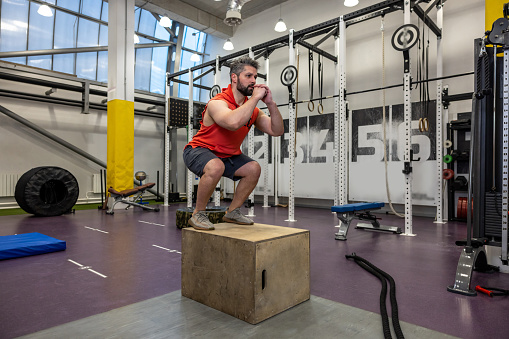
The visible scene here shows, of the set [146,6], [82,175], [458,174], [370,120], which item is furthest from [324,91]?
[82,175]

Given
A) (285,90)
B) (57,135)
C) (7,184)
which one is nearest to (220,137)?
(285,90)

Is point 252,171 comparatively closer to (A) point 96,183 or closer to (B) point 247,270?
(B) point 247,270

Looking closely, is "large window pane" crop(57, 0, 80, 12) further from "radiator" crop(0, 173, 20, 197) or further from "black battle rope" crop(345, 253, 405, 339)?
"black battle rope" crop(345, 253, 405, 339)

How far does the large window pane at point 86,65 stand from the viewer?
25.5 ft

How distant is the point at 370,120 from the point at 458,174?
1.76 meters

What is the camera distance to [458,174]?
16.2ft

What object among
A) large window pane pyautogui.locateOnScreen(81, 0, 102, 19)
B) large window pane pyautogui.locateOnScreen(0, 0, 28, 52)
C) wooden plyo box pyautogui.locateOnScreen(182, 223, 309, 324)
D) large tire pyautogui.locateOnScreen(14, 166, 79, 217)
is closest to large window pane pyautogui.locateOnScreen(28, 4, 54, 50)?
large window pane pyautogui.locateOnScreen(0, 0, 28, 52)

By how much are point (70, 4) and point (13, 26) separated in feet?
4.72

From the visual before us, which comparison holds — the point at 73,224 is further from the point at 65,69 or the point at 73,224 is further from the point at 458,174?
the point at 458,174

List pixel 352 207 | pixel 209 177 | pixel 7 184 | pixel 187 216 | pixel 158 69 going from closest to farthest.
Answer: pixel 209 177 → pixel 352 207 → pixel 187 216 → pixel 7 184 → pixel 158 69

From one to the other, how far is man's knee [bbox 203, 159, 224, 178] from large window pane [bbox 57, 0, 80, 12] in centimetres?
812

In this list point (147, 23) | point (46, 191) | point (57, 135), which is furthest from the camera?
point (147, 23)

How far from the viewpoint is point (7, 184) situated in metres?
6.35

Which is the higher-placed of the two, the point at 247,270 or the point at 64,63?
the point at 64,63
